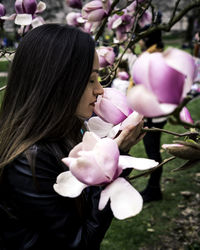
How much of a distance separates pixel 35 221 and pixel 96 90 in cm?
44

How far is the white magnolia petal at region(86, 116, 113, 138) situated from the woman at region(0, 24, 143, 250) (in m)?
0.11

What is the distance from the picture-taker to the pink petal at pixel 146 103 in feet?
1.57

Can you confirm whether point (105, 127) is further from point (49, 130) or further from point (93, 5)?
point (93, 5)

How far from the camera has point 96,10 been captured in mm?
1293

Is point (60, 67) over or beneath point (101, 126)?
over

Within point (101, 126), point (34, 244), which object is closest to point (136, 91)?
point (101, 126)

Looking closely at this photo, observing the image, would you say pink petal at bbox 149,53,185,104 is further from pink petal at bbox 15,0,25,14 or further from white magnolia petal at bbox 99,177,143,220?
pink petal at bbox 15,0,25,14

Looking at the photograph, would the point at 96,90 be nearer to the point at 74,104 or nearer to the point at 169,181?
the point at 74,104

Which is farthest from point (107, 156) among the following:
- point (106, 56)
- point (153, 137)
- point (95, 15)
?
point (153, 137)

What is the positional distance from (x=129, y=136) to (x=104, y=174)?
0.23 m

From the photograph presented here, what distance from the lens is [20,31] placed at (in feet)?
4.93

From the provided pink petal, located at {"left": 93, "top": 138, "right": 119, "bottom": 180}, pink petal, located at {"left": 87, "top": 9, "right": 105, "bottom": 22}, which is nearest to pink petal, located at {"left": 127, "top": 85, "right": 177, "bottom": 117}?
pink petal, located at {"left": 93, "top": 138, "right": 119, "bottom": 180}

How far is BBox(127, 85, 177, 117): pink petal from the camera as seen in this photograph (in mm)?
478

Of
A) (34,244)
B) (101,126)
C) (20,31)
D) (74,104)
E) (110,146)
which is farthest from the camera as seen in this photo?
(20,31)
